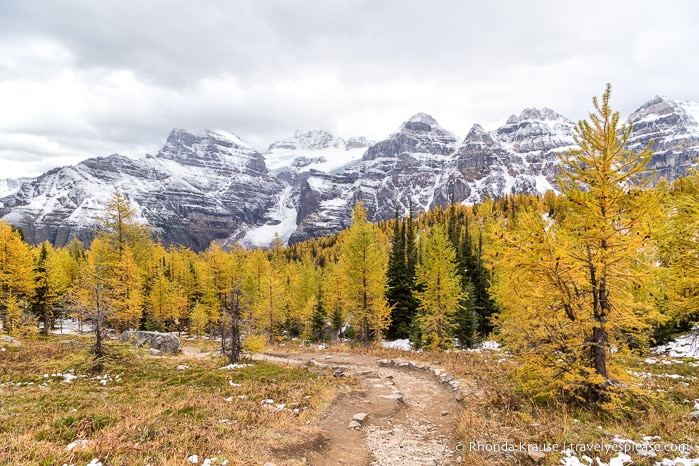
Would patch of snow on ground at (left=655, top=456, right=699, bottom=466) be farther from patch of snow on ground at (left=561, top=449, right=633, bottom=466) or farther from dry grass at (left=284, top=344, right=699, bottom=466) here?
patch of snow on ground at (left=561, top=449, right=633, bottom=466)

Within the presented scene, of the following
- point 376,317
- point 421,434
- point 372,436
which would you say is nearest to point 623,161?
point 421,434

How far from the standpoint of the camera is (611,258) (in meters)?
8.81

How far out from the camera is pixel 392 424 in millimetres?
11508

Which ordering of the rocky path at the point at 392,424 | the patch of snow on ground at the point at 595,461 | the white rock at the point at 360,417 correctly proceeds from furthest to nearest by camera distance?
the white rock at the point at 360,417, the rocky path at the point at 392,424, the patch of snow on ground at the point at 595,461

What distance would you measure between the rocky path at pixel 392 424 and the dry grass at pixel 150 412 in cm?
83

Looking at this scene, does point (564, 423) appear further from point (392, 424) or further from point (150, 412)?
point (150, 412)

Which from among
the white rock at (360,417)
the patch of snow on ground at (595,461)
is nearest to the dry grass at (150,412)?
the white rock at (360,417)

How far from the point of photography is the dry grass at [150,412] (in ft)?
25.1

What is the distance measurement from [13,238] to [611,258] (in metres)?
48.1

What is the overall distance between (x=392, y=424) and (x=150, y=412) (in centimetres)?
791

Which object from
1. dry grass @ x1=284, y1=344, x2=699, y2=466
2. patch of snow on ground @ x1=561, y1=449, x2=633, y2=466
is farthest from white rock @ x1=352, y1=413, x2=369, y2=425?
patch of snow on ground @ x1=561, y1=449, x2=633, y2=466

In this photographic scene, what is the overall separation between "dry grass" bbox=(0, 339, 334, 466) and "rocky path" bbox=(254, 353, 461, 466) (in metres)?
0.83

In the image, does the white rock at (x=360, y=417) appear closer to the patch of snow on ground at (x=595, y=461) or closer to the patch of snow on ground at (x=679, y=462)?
the patch of snow on ground at (x=595, y=461)

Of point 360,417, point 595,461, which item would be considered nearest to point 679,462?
point 595,461
